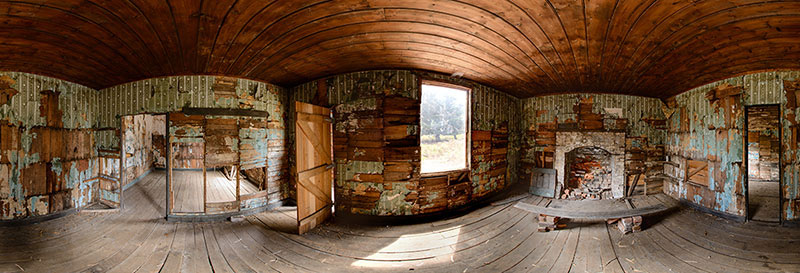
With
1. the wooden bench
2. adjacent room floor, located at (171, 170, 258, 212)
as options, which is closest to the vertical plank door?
the wooden bench

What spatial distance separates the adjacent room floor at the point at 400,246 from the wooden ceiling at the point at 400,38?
8.26ft

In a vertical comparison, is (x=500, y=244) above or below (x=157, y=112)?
below

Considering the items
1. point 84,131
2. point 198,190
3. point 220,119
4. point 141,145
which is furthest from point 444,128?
point 141,145

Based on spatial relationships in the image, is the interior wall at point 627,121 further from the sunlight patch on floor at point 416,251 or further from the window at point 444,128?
the sunlight patch on floor at point 416,251

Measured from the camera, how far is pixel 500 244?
352cm

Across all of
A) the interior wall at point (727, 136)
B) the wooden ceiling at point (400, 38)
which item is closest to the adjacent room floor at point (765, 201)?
the interior wall at point (727, 136)

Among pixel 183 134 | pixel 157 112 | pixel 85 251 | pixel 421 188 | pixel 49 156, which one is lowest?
pixel 85 251

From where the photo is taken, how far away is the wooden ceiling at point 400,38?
240 cm

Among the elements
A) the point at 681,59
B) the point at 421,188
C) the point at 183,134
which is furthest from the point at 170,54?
the point at 681,59

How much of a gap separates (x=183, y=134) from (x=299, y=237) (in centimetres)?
271

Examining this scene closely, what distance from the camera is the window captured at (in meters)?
5.05

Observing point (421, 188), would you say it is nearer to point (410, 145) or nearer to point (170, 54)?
point (410, 145)

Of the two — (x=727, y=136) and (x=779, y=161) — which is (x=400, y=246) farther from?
(x=779, y=161)

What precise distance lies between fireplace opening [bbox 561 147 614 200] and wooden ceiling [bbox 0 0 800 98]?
2318 millimetres
